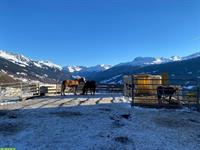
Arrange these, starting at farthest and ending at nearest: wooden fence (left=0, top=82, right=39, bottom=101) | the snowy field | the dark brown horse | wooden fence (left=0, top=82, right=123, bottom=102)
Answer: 1. wooden fence (left=0, top=82, right=39, bottom=101)
2. wooden fence (left=0, top=82, right=123, bottom=102)
3. the dark brown horse
4. the snowy field

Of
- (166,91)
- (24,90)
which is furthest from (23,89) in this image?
(166,91)

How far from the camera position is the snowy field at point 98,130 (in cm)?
1130

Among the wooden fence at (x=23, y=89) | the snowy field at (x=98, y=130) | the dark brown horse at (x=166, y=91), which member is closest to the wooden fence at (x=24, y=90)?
the wooden fence at (x=23, y=89)

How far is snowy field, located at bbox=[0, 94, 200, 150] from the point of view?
11.3m

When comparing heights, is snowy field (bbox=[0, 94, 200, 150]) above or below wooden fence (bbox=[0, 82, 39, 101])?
below

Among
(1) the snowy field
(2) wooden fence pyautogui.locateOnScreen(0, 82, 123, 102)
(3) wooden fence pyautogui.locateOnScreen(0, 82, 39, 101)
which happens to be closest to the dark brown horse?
(1) the snowy field

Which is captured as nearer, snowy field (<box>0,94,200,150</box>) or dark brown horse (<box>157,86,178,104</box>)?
snowy field (<box>0,94,200,150</box>)

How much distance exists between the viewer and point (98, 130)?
1302 cm

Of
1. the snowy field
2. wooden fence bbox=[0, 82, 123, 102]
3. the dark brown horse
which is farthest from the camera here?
wooden fence bbox=[0, 82, 123, 102]

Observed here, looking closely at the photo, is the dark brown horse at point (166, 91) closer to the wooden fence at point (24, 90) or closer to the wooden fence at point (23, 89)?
the wooden fence at point (24, 90)

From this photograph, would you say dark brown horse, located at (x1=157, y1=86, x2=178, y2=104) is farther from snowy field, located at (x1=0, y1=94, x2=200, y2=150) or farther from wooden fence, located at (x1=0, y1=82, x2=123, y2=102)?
wooden fence, located at (x1=0, y1=82, x2=123, y2=102)

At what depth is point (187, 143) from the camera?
12297mm

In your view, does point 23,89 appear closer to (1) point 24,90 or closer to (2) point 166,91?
(1) point 24,90

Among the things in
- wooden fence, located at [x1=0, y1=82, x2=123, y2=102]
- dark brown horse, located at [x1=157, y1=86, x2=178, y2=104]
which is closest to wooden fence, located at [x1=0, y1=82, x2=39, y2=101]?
wooden fence, located at [x1=0, y1=82, x2=123, y2=102]
